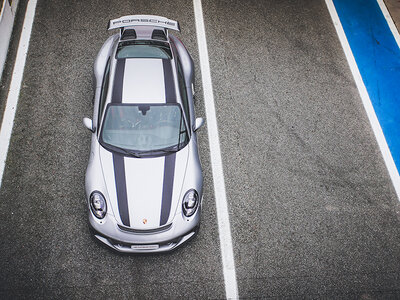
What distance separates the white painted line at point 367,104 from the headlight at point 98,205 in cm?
476

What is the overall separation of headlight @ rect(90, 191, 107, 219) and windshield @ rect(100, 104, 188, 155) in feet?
2.19

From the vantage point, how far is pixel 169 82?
199 inches

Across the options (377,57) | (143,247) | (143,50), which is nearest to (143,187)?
(143,247)

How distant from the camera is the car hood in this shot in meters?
4.36

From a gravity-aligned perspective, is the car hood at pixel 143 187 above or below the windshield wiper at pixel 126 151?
below

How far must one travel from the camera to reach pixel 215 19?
24.5ft

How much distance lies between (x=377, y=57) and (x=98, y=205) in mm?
6519

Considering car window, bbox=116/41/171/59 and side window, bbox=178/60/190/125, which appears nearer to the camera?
side window, bbox=178/60/190/125

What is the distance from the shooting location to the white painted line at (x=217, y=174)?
15.5ft

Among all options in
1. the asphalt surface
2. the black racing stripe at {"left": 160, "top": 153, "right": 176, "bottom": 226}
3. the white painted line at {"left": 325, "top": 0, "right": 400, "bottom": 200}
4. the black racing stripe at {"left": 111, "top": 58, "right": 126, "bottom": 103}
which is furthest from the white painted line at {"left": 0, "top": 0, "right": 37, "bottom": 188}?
the white painted line at {"left": 325, "top": 0, "right": 400, "bottom": 200}

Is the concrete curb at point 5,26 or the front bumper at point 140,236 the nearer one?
the front bumper at point 140,236

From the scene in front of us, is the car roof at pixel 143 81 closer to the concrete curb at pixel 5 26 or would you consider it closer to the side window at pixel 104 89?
the side window at pixel 104 89

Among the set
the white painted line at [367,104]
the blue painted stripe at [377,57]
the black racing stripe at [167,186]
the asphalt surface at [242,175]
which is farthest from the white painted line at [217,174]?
the blue painted stripe at [377,57]

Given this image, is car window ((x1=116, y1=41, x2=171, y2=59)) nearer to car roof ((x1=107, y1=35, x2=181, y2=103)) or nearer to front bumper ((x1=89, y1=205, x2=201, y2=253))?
car roof ((x1=107, y1=35, x2=181, y2=103))
